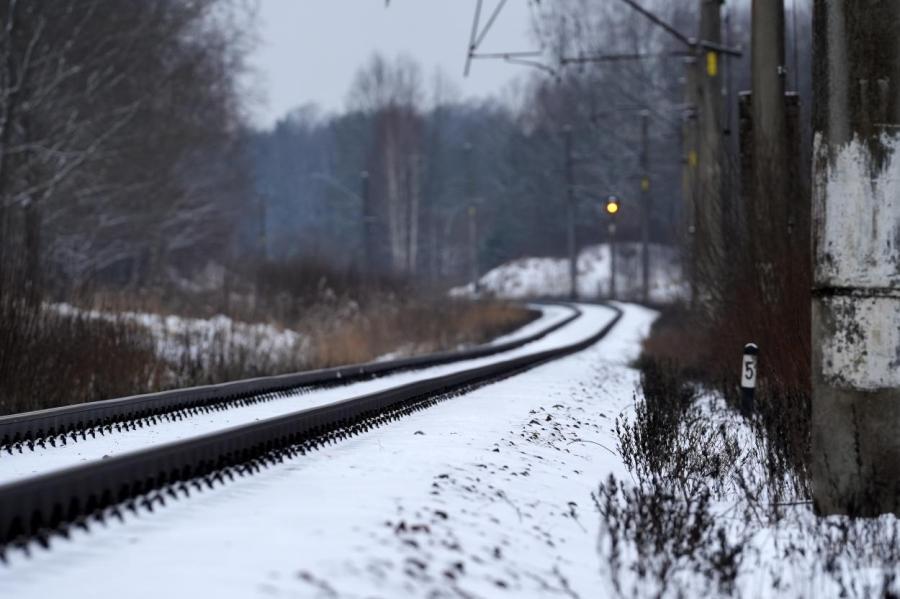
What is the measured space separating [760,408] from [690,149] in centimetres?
1696

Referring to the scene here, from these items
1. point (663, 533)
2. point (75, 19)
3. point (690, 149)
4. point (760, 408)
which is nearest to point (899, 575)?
point (663, 533)

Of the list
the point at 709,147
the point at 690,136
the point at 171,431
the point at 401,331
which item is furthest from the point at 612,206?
the point at 171,431

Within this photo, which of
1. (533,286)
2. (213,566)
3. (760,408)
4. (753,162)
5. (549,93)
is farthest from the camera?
(549,93)

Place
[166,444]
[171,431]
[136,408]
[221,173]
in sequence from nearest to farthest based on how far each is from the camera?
1. [166,444]
2. [171,431]
3. [136,408]
4. [221,173]

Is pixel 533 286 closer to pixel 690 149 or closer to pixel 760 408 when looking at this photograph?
pixel 690 149

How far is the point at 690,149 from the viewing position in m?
26.1

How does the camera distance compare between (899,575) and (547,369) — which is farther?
(547,369)

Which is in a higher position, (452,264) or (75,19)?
(75,19)

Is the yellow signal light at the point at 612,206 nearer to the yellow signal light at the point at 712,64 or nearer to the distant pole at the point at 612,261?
the yellow signal light at the point at 712,64

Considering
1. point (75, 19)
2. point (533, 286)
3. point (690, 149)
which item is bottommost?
point (533, 286)

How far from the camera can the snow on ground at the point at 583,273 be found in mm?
71125

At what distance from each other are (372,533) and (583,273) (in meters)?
70.5

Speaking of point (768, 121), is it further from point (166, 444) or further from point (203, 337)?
point (203, 337)

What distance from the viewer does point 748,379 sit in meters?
10.6
